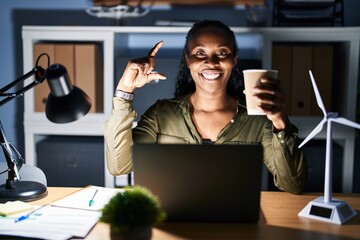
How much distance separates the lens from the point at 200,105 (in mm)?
1969

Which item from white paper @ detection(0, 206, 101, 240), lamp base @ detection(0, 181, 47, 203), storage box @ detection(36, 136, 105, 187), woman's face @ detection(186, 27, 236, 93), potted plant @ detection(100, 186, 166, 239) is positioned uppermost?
woman's face @ detection(186, 27, 236, 93)

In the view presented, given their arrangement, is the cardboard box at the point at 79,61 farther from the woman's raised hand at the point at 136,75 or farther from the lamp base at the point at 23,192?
the lamp base at the point at 23,192

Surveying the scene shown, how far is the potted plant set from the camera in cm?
98

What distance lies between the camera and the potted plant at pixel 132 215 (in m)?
0.98

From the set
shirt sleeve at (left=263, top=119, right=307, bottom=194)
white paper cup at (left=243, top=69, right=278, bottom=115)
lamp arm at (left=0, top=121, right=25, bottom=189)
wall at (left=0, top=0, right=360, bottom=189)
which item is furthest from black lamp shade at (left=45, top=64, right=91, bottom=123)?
wall at (left=0, top=0, right=360, bottom=189)

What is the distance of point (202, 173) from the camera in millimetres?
1128

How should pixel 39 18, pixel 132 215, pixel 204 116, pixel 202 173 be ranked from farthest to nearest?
pixel 39 18
pixel 204 116
pixel 202 173
pixel 132 215

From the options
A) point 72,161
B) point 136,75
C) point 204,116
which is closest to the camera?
point 136,75

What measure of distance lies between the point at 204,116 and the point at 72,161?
1127mm

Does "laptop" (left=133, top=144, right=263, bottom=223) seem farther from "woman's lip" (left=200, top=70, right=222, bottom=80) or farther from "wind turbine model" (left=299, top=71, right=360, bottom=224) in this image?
"woman's lip" (left=200, top=70, right=222, bottom=80)

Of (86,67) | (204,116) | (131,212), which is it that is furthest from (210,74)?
(86,67)

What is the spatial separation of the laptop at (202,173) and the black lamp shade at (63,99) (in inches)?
10.0

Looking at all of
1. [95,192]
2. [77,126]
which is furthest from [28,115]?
[95,192]

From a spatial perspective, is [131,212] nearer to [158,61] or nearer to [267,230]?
[267,230]
